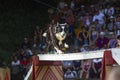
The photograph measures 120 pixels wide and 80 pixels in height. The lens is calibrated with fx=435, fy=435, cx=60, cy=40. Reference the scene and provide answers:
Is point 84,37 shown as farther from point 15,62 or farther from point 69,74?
point 15,62

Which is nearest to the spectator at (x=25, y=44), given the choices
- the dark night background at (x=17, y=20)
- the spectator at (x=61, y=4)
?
the dark night background at (x=17, y=20)

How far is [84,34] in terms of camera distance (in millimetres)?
14281

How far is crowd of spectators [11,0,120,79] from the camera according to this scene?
40.8ft

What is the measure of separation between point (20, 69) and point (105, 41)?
2.84 m

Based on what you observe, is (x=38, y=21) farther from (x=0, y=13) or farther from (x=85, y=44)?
(x=85, y=44)

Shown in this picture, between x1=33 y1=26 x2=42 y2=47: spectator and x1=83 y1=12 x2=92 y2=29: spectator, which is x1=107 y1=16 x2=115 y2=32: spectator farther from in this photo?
x1=33 y1=26 x2=42 y2=47: spectator

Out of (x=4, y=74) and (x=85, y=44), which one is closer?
(x=4, y=74)

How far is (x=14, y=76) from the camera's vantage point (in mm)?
13602

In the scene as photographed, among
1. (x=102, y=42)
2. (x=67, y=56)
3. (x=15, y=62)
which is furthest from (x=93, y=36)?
(x=67, y=56)

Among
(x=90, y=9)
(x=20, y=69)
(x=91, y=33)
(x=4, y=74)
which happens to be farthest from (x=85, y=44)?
(x=4, y=74)

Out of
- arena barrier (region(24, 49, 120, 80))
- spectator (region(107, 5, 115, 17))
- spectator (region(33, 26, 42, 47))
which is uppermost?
spectator (region(107, 5, 115, 17))

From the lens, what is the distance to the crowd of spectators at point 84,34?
40.8ft

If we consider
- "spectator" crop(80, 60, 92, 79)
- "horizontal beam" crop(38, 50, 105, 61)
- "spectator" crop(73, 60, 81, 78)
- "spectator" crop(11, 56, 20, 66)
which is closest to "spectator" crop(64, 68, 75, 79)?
"spectator" crop(73, 60, 81, 78)

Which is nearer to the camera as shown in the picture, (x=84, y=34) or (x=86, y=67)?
(x=86, y=67)
